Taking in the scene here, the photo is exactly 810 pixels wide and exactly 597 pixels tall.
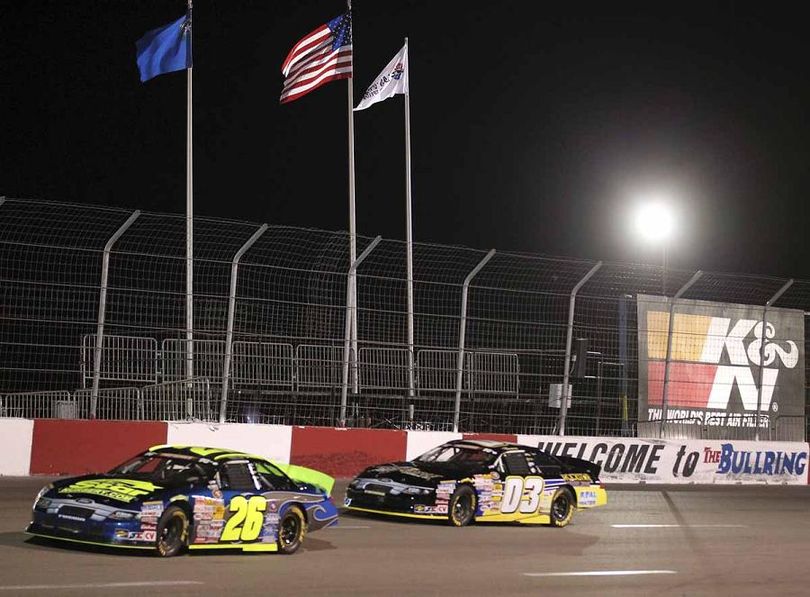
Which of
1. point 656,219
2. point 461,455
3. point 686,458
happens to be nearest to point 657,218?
point 656,219

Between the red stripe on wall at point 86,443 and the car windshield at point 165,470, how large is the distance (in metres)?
6.34

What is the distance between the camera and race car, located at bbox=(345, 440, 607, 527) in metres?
14.6

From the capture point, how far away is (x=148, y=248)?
1788 centimetres

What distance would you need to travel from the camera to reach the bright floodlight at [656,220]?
28906mm

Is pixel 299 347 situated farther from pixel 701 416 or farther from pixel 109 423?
pixel 701 416

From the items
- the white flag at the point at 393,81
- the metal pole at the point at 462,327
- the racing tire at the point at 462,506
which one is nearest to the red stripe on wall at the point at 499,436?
the metal pole at the point at 462,327

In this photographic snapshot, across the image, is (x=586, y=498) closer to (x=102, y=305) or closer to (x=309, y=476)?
(x=309, y=476)

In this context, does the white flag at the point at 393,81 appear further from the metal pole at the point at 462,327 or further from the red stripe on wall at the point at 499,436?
the red stripe on wall at the point at 499,436

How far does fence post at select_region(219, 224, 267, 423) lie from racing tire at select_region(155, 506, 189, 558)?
767 centimetres

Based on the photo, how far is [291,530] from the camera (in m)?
11.8

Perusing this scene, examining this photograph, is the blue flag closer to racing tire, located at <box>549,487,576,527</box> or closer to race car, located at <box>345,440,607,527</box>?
race car, located at <box>345,440,607,527</box>

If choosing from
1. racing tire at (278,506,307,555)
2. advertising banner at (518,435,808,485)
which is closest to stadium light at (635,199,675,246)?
advertising banner at (518,435,808,485)

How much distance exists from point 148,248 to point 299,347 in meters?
2.86

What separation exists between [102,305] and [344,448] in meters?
4.88
